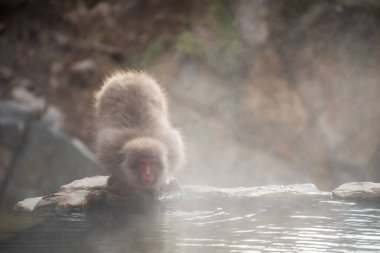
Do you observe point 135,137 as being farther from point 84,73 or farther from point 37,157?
point 84,73

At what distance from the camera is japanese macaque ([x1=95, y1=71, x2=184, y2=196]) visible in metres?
5.09

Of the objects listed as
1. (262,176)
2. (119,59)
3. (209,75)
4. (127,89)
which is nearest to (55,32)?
(119,59)

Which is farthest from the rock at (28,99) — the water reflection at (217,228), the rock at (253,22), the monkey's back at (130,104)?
the water reflection at (217,228)

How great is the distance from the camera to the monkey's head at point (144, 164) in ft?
16.6

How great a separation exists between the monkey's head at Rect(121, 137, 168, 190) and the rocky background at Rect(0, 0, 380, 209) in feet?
11.9

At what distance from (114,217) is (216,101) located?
16.6 ft

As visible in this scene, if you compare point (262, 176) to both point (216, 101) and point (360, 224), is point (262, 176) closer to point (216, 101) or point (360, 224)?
point (216, 101)

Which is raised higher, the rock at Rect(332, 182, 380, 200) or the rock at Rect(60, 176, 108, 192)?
the rock at Rect(60, 176, 108, 192)

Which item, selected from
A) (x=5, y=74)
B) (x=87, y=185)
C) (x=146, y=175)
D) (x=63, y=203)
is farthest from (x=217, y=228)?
(x=5, y=74)

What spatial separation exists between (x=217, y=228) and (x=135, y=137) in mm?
2000

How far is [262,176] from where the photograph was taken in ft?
28.7

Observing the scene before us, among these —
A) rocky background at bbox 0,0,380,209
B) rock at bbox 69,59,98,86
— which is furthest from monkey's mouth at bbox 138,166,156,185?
rock at bbox 69,59,98,86

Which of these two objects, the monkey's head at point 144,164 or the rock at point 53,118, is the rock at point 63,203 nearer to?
the monkey's head at point 144,164

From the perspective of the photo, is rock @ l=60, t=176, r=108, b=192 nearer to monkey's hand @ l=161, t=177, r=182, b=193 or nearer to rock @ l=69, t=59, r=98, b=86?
monkey's hand @ l=161, t=177, r=182, b=193
